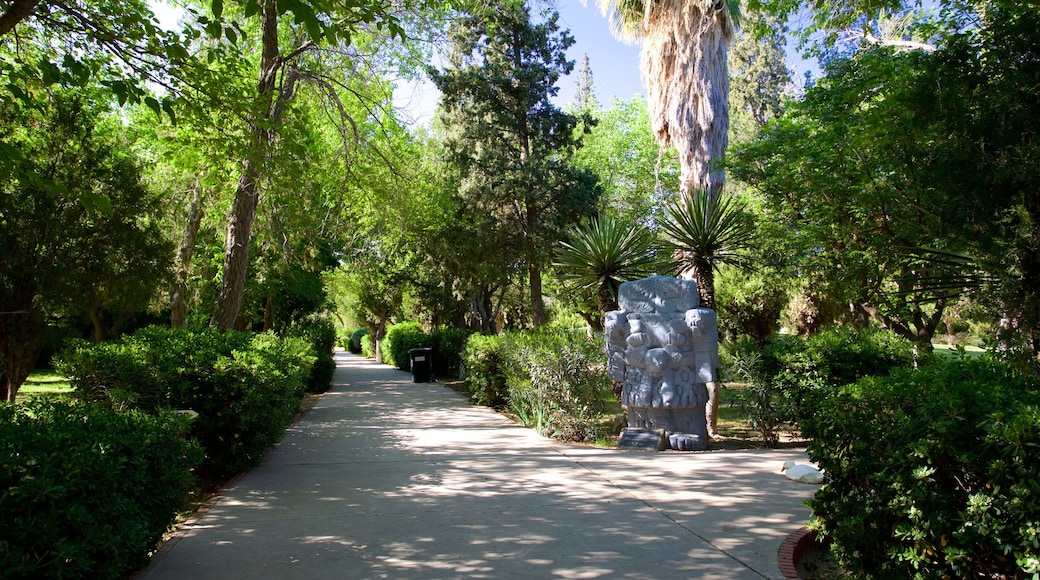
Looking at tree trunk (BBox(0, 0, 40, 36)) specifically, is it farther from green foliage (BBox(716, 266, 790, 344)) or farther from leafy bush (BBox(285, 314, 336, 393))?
green foliage (BBox(716, 266, 790, 344))

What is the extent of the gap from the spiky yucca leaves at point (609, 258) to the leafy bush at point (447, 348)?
1191 cm

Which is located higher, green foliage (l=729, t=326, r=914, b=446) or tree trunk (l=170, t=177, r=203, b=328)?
tree trunk (l=170, t=177, r=203, b=328)

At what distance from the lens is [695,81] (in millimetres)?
11445

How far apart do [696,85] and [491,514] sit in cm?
851

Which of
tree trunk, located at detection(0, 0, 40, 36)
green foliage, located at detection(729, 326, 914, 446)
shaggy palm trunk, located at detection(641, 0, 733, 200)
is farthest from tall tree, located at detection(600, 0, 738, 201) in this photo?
tree trunk, located at detection(0, 0, 40, 36)

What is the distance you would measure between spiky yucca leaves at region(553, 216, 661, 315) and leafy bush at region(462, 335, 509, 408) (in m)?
2.85

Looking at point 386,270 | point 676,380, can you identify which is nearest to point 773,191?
point 676,380

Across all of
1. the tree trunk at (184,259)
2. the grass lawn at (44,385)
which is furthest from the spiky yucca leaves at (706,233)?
the grass lawn at (44,385)

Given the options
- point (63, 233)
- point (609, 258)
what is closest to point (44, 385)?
point (63, 233)

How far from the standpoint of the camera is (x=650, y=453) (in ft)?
28.4

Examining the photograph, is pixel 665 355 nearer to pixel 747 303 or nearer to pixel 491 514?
pixel 491 514

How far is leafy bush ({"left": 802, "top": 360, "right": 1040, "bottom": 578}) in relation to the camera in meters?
2.69

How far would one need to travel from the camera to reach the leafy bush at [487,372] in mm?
13492

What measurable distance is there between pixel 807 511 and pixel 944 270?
87.8 inches
